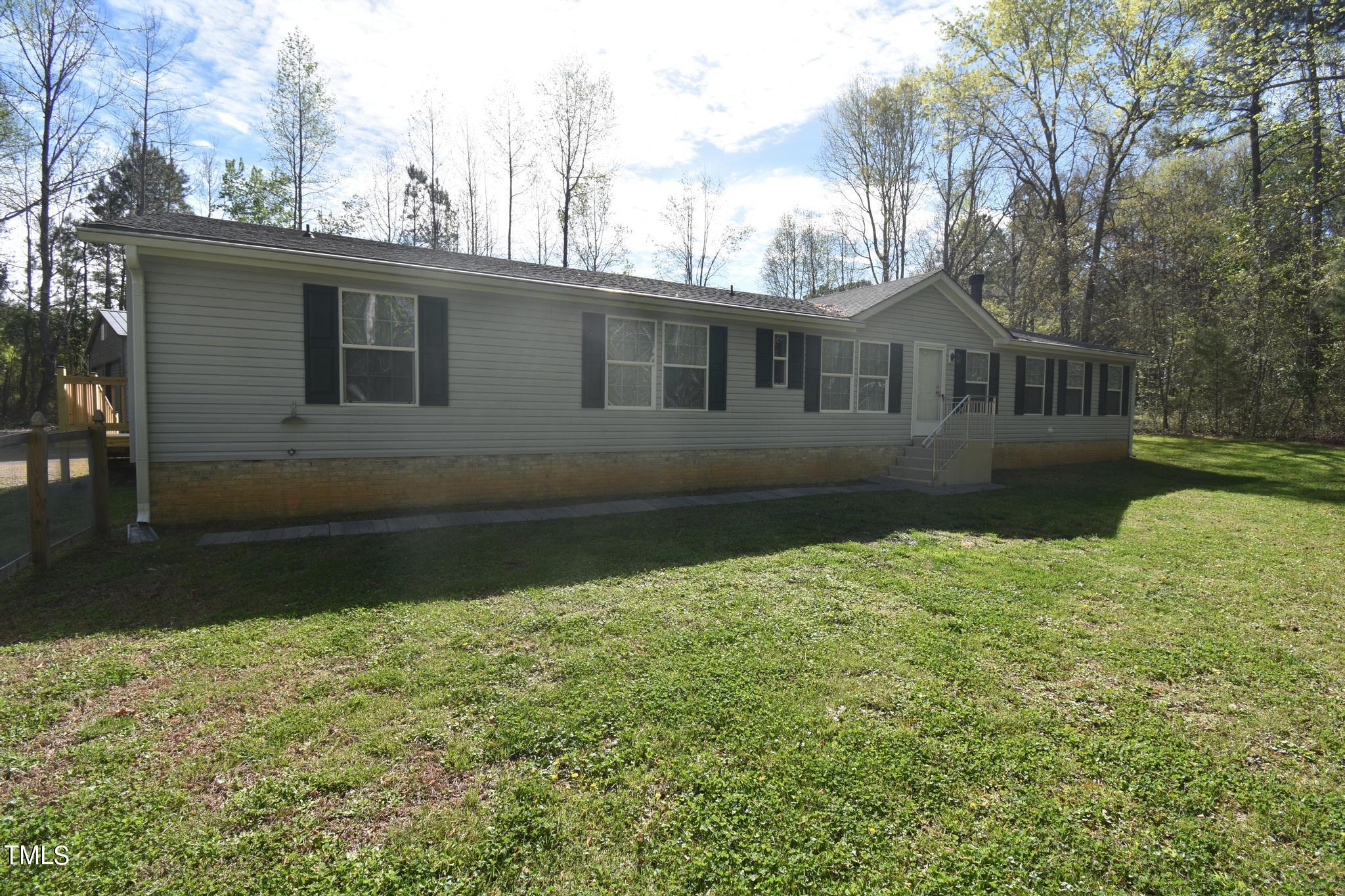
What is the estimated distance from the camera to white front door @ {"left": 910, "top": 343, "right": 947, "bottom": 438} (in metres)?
12.4

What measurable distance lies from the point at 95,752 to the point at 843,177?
28978 mm

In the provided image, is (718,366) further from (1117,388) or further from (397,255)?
(1117,388)

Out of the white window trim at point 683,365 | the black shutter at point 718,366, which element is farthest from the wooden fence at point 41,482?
the black shutter at point 718,366

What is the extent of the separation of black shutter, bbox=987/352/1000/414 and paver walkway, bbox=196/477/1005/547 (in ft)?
11.4

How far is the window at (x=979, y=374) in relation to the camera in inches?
519

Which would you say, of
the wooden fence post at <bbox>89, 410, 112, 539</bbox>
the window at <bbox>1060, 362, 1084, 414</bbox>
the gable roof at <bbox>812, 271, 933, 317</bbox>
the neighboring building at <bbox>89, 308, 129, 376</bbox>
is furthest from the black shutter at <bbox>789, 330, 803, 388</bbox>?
the neighboring building at <bbox>89, 308, 129, 376</bbox>

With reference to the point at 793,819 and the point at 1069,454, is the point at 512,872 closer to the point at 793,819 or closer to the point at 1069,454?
the point at 793,819

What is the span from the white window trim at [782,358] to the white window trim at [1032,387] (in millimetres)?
7103

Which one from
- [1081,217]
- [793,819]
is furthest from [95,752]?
[1081,217]

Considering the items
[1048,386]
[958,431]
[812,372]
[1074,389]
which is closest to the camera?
[812,372]

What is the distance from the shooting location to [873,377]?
464 inches

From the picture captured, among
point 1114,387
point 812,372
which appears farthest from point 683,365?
point 1114,387

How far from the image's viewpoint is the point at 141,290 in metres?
6.27

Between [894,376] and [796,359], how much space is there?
2569 millimetres
